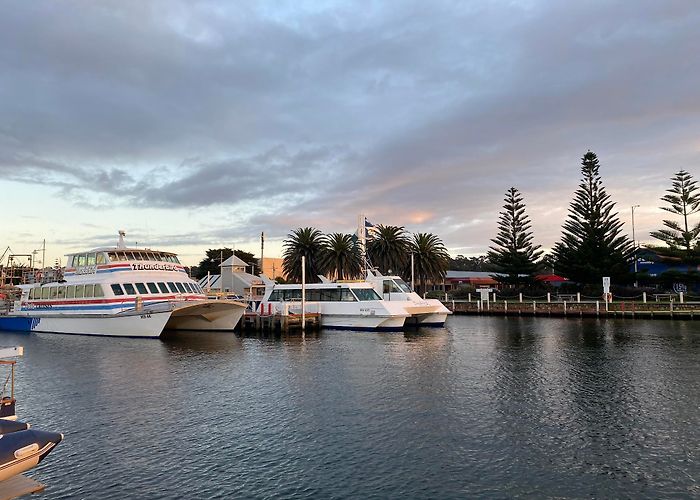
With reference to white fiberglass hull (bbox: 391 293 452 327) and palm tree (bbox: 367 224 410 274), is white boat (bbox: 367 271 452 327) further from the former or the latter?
palm tree (bbox: 367 224 410 274)

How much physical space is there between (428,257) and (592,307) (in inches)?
820

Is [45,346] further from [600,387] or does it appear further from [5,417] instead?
[600,387]

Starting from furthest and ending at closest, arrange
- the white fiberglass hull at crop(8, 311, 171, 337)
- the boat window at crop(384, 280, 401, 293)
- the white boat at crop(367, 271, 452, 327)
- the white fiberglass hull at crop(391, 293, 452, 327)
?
the boat window at crop(384, 280, 401, 293), the white boat at crop(367, 271, 452, 327), the white fiberglass hull at crop(391, 293, 452, 327), the white fiberglass hull at crop(8, 311, 171, 337)

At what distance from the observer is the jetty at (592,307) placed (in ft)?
141

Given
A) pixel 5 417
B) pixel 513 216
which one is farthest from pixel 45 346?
pixel 513 216

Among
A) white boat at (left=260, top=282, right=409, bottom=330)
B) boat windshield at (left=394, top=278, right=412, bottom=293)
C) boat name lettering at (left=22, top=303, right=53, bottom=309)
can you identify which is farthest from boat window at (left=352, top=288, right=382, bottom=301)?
boat name lettering at (left=22, top=303, right=53, bottom=309)

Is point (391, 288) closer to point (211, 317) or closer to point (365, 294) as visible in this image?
point (365, 294)

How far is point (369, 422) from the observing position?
13055mm

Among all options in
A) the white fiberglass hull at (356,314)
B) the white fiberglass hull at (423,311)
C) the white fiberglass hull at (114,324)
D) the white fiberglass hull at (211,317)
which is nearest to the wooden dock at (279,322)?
the white fiberglass hull at (356,314)

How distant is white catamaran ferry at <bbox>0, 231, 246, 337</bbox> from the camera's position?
105 feet

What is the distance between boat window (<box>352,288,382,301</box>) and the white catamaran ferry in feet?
28.4

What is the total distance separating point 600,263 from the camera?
187 ft

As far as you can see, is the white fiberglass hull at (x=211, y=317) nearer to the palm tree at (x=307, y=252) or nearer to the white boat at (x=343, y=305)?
the white boat at (x=343, y=305)

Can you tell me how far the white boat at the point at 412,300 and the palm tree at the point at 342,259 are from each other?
20.1 m
